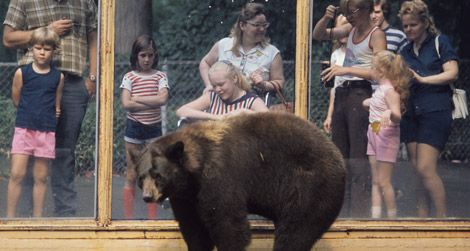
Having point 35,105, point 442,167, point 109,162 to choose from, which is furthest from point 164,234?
point 442,167

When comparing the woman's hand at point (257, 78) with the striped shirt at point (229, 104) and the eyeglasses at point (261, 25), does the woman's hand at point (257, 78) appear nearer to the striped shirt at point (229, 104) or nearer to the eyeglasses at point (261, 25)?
the striped shirt at point (229, 104)

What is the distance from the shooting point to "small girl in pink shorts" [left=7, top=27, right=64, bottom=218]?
1073 cm

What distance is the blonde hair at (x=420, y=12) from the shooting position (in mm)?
10930

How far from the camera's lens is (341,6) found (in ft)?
35.7

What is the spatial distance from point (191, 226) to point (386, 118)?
1.90m

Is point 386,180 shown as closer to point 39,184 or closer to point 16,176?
point 39,184

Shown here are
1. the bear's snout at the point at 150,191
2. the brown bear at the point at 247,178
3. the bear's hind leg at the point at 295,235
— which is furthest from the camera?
the bear's hind leg at the point at 295,235

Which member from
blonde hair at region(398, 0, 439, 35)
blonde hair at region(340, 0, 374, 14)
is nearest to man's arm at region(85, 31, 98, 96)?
blonde hair at region(340, 0, 374, 14)

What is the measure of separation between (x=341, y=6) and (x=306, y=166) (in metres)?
1.56

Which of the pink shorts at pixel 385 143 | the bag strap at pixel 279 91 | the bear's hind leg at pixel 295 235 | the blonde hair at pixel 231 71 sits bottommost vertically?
the bear's hind leg at pixel 295 235

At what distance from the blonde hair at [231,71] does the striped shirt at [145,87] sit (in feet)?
1.31

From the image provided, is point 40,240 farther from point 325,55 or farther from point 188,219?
point 325,55

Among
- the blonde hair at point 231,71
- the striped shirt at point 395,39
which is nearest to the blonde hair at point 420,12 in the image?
the striped shirt at point 395,39

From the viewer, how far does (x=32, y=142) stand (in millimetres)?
10766
